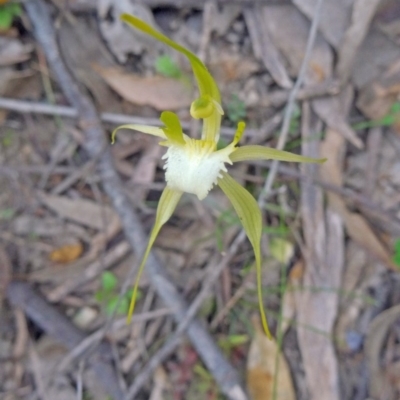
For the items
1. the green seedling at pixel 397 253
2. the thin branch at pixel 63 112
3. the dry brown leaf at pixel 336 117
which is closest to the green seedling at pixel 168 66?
the thin branch at pixel 63 112

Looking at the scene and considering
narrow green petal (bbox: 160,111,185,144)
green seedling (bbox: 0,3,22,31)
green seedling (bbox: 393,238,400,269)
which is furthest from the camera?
green seedling (bbox: 0,3,22,31)

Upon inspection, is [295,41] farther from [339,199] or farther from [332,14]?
[339,199]

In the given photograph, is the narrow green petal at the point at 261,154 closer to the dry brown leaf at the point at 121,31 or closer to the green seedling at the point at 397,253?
the green seedling at the point at 397,253

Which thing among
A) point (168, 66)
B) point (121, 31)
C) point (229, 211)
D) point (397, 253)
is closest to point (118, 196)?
point (229, 211)

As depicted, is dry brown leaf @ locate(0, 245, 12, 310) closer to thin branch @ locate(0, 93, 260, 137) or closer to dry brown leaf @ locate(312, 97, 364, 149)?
thin branch @ locate(0, 93, 260, 137)

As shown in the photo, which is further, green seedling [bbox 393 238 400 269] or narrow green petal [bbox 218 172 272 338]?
green seedling [bbox 393 238 400 269]

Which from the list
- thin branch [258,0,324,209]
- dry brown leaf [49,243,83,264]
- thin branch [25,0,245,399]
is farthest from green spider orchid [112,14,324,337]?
dry brown leaf [49,243,83,264]

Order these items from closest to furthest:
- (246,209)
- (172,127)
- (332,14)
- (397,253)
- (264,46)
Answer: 1. (172,127)
2. (246,209)
3. (397,253)
4. (332,14)
5. (264,46)
